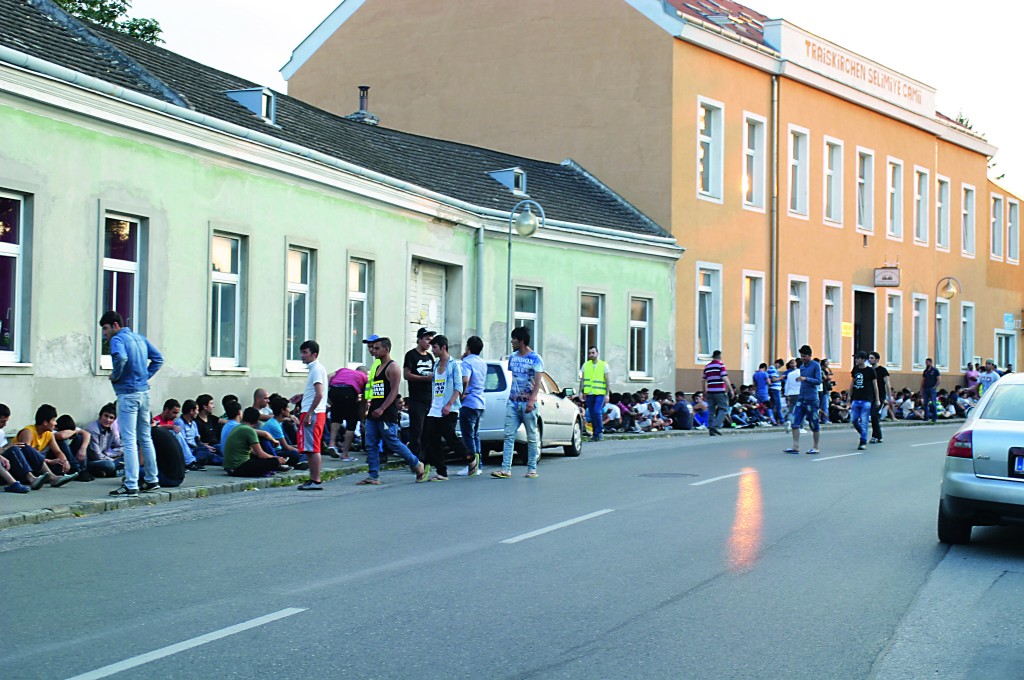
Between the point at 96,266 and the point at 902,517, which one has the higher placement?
the point at 96,266

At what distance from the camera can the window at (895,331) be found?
44.8 meters

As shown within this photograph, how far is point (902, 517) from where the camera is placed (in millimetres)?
12992

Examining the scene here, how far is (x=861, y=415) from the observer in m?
24.0

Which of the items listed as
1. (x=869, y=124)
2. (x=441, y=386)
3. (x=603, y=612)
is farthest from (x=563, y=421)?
(x=869, y=124)

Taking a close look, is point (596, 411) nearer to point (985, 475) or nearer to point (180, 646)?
point (985, 475)

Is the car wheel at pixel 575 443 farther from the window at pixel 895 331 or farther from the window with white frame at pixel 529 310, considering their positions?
the window at pixel 895 331

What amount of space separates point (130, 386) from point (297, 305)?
850 cm

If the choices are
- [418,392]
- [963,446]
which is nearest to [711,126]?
[418,392]

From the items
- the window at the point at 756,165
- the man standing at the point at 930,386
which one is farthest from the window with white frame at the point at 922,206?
the window at the point at 756,165

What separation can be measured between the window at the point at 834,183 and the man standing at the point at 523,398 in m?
25.6

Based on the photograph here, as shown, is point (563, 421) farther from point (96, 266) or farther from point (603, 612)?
point (603, 612)

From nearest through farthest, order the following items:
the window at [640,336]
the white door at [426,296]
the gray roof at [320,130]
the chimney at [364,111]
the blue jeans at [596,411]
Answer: the gray roof at [320,130] < the white door at [426,296] < the blue jeans at [596,411] < the window at [640,336] < the chimney at [364,111]

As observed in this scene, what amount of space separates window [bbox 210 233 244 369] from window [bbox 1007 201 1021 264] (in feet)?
130

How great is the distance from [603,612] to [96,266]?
11.6 metres
